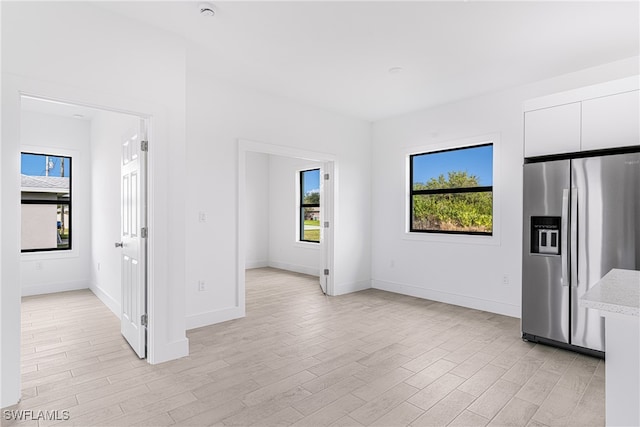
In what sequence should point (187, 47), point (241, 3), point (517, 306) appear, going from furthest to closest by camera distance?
point (517, 306), point (187, 47), point (241, 3)

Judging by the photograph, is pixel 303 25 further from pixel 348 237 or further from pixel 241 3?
pixel 348 237

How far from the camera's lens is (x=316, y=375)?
2.75 metres

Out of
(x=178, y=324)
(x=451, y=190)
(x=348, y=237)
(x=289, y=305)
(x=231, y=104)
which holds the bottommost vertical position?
(x=289, y=305)

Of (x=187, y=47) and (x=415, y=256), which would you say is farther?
(x=415, y=256)

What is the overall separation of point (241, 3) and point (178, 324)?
265cm

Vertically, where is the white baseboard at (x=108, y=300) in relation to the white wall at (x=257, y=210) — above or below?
below

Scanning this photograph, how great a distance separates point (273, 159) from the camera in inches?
323

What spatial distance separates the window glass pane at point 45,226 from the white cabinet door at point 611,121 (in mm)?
7082

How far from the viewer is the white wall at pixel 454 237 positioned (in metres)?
4.26

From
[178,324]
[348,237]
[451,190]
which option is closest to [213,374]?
[178,324]

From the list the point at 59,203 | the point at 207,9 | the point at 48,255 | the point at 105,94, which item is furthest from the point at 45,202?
the point at 207,9

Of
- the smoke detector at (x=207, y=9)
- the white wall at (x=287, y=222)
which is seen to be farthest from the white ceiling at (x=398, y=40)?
the white wall at (x=287, y=222)

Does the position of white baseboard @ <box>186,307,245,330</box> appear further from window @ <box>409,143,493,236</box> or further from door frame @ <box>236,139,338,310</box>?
window @ <box>409,143,493,236</box>

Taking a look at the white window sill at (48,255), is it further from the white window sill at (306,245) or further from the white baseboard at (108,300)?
the white window sill at (306,245)
